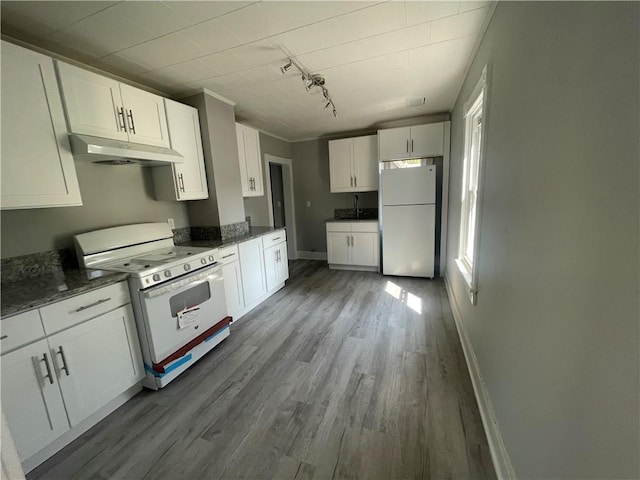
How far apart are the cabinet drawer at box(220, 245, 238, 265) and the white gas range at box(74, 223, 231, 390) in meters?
0.13

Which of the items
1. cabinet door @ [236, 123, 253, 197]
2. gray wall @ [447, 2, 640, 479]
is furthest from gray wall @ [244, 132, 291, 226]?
gray wall @ [447, 2, 640, 479]

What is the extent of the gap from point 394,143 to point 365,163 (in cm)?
59

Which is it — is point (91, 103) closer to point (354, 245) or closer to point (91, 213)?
point (91, 213)

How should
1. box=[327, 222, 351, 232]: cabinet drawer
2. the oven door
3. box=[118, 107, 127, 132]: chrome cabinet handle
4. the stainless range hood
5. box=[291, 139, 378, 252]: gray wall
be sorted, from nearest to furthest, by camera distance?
the stainless range hood, the oven door, box=[118, 107, 127, 132]: chrome cabinet handle, box=[327, 222, 351, 232]: cabinet drawer, box=[291, 139, 378, 252]: gray wall

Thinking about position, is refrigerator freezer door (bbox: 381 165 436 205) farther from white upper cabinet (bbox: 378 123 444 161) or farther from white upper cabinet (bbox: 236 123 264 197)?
white upper cabinet (bbox: 236 123 264 197)

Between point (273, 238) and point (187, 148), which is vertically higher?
point (187, 148)

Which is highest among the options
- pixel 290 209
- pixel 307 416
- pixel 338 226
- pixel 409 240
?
pixel 290 209

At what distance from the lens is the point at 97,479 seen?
1.31m

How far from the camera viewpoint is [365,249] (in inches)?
169

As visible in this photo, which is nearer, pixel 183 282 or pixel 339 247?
pixel 183 282

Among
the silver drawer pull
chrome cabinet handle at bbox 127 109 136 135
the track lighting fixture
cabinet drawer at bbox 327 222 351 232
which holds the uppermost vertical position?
the track lighting fixture

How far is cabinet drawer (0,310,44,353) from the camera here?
4.04ft

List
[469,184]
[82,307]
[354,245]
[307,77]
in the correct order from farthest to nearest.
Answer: [354,245] < [469,184] < [307,77] < [82,307]

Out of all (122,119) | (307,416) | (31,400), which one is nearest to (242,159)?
(122,119)
